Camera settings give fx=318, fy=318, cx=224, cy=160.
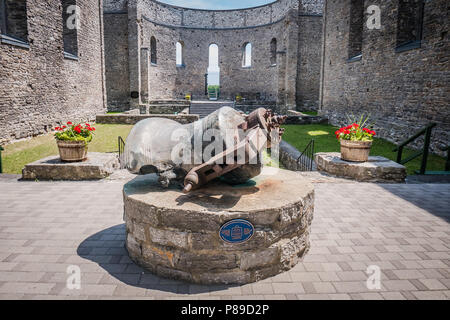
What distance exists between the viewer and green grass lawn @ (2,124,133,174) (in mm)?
9100

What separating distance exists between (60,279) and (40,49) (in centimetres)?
1274

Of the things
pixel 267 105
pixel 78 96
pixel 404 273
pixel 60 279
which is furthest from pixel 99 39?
pixel 404 273

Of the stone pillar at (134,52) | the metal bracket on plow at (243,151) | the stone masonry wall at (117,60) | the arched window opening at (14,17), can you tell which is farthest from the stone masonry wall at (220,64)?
the metal bracket on plow at (243,151)

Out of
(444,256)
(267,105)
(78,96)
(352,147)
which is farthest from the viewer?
(267,105)

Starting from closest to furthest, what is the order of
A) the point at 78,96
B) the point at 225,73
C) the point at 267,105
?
the point at 78,96
the point at 267,105
the point at 225,73

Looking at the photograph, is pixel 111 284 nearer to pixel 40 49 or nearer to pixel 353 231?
pixel 353 231

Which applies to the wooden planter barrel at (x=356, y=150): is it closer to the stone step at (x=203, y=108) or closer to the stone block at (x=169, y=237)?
the stone block at (x=169, y=237)

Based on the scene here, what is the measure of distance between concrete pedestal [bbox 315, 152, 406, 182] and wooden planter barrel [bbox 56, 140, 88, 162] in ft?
19.5

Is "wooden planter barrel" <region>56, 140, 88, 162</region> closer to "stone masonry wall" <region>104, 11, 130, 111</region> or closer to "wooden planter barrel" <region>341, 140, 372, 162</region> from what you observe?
"wooden planter barrel" <region>341, 140, 372, 162</region>

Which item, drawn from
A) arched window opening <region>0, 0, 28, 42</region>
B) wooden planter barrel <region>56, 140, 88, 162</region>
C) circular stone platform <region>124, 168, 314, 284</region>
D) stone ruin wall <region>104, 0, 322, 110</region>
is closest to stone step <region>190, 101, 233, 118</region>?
stone ruin wall <region>104, 0, 322, 110</region>

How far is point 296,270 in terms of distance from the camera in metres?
3.58

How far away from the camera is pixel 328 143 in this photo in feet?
41.4

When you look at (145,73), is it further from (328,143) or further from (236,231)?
(236,231)

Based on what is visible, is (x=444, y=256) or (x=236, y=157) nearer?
(x=236, y=157)
